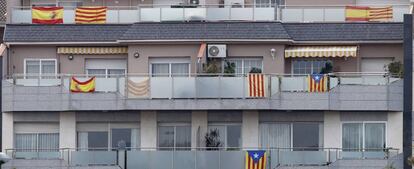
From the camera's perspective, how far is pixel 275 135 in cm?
7381

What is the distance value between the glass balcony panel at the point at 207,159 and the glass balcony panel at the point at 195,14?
237 inches

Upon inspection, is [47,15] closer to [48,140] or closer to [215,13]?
[48,140]

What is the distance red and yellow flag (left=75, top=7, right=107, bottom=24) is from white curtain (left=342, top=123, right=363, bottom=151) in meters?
11.7

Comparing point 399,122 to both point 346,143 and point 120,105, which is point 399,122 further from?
point 120,105

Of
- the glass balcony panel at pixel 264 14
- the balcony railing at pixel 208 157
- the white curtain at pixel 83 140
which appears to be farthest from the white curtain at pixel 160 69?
the glass balcony panel at pixel 264 14

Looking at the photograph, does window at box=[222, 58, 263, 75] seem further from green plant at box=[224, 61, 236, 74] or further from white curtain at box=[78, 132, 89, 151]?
white curtain at box=[78, 132, 89, 151]

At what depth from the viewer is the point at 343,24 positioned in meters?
74.2

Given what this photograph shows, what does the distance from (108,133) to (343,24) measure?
11237 mm

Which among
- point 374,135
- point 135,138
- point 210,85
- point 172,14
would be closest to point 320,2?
point 172,14

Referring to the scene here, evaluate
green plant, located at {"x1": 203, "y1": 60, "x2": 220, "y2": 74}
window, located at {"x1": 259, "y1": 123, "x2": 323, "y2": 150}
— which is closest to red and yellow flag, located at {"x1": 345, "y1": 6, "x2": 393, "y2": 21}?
window, located at {"x1": 259, "y1": 123, "x2": 323, "y2": 150}

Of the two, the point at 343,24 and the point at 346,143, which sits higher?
the point at 343,24

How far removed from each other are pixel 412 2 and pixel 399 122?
540cm

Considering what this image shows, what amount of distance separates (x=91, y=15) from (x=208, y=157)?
877 cm

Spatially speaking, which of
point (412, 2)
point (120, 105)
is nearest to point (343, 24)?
point (412, 2)
